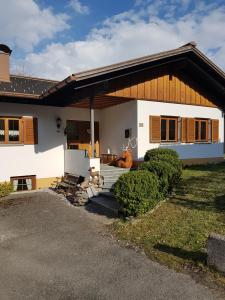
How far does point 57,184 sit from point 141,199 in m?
6.11

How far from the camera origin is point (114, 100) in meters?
12.5

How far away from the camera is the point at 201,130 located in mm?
14641

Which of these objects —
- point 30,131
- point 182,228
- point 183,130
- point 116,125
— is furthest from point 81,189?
point 183,130

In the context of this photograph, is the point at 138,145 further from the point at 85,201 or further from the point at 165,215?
the point at 165,215

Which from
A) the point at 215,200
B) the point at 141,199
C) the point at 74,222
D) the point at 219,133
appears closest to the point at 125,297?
the point at 141,199

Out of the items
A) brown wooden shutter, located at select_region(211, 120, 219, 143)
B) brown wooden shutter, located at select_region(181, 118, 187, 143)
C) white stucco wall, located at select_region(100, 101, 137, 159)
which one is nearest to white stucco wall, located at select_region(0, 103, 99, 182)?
white stucco wall, located at select_region(100, 101, 137, 159)

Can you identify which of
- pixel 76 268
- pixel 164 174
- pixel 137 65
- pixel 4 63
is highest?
pixel 4 63

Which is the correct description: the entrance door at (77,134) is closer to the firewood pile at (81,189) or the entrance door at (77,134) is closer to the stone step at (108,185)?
the firewood pile at (81,189)

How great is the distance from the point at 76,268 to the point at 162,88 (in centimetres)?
967

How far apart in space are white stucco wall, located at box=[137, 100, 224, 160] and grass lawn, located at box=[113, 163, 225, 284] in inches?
151

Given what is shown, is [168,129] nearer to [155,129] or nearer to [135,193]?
[155,129]

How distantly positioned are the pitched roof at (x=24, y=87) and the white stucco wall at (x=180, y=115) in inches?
179

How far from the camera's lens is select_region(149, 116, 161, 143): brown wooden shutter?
12.5 meters

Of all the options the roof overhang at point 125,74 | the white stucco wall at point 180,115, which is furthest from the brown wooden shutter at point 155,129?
the roof overhang at point 125,74
